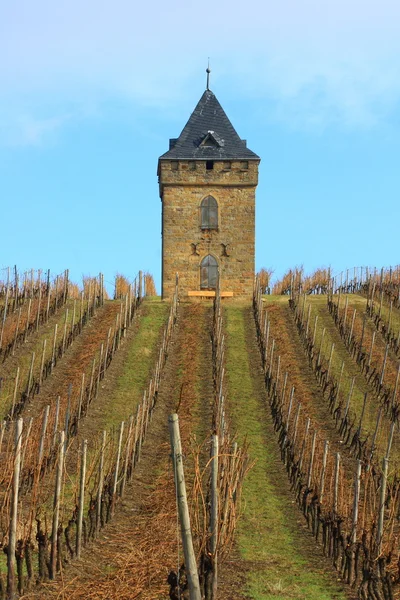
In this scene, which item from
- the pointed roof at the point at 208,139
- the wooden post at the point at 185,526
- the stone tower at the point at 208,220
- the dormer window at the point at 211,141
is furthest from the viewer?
the dormer window at the point at 211,141

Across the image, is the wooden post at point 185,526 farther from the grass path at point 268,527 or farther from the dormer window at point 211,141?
the dormer window at point 211,141

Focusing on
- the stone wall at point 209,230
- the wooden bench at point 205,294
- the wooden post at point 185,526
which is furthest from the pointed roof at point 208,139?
the wooden post at point 185,526

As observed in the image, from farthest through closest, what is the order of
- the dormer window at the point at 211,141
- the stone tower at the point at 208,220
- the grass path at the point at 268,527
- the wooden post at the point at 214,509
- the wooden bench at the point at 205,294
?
the dormer window at the point at 211,141 → the stone tower at the point at 208,220 → the wooden bench at the point at 205,294 → the grass path at the point at 268,527 → the wooden post at the point at 214,509

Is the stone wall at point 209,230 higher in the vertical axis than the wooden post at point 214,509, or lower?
higher

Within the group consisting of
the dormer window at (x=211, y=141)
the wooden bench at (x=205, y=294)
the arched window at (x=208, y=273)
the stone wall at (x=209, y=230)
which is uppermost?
the dormer window at (x=211, y=141)

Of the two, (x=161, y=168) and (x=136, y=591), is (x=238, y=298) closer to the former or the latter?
(x=161, y=168)

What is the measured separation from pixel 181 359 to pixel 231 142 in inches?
516

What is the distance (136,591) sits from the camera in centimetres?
916

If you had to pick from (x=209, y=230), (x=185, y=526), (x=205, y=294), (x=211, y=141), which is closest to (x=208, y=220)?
(x=209, y=230)

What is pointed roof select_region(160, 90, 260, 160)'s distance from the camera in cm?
3406

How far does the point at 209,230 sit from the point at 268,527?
2139 cm

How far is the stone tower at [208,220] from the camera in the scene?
3328cm

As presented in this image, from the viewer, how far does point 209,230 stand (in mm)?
33438

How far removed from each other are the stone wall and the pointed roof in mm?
403
